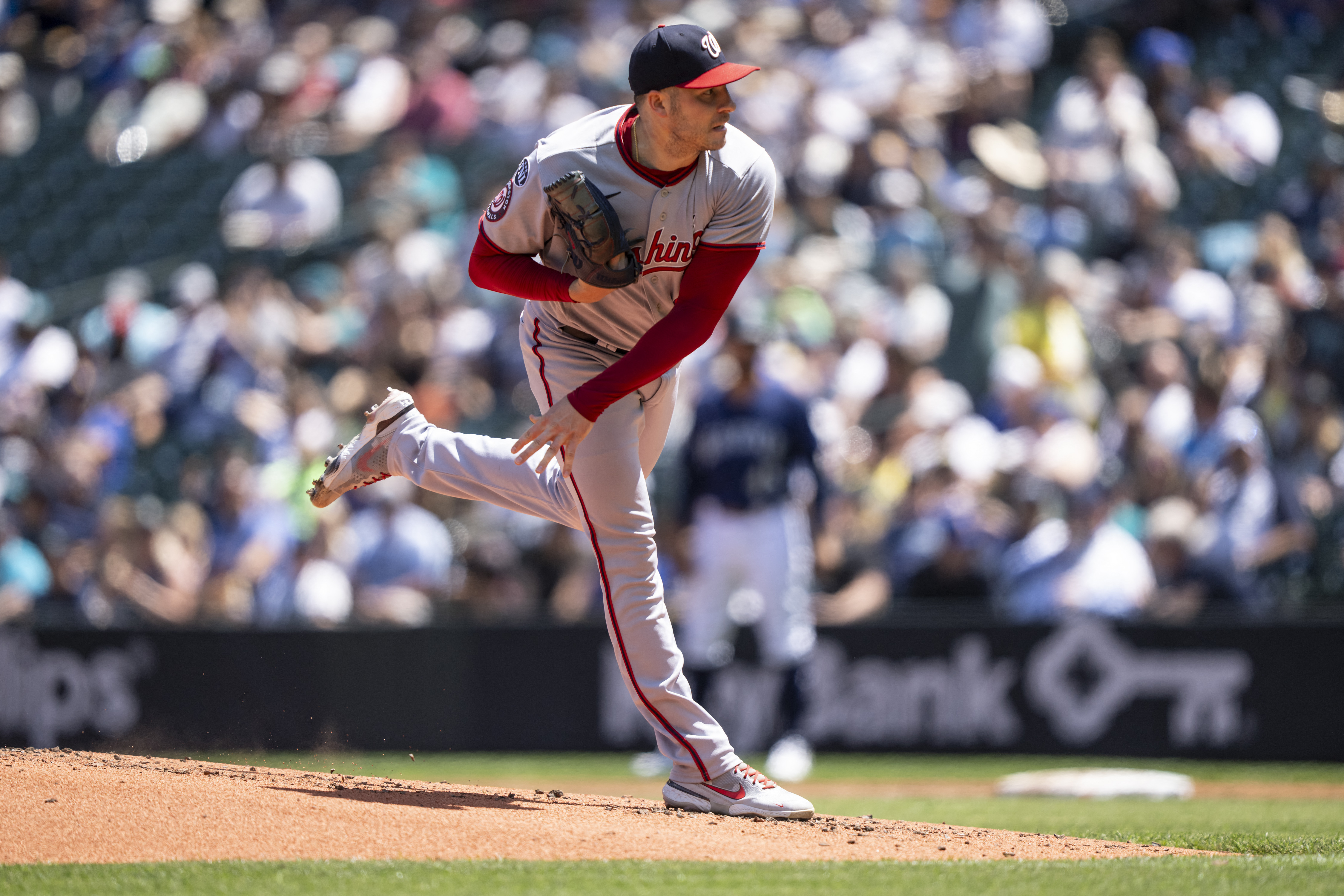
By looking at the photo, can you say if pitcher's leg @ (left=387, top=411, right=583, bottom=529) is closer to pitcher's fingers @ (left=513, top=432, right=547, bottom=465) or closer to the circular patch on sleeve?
pitcher's fingers @ (left=513, top=432, right=547, bottom=465)

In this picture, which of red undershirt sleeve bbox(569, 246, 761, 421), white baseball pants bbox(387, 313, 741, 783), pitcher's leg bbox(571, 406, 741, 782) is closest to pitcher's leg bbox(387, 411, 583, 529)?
white baseball pants bbox(387, 313, 741, 783)

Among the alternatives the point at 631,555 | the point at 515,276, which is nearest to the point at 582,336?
the point at 515,276

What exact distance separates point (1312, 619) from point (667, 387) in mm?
5009

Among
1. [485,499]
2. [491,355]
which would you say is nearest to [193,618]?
[491,355]

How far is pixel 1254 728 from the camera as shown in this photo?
27.9ft

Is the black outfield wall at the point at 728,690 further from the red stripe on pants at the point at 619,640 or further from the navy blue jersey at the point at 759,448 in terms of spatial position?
the red stripe on pants at the point at 619,640

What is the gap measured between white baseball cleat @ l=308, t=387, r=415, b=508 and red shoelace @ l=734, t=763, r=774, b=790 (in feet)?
4.74

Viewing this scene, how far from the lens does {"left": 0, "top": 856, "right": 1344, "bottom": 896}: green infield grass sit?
3.62 m

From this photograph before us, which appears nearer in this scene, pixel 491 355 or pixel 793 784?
pixel 793 784

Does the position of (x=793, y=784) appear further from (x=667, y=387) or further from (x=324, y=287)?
(x=324, y=287)

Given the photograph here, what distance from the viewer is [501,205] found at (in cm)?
463

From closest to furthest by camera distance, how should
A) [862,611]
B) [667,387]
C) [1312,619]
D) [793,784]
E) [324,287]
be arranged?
[667,387]
[793,784]
[1312,619]
[862,611]
[324,287]

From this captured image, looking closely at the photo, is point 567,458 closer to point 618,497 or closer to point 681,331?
point 618,497

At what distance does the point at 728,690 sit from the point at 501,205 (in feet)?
16.4
